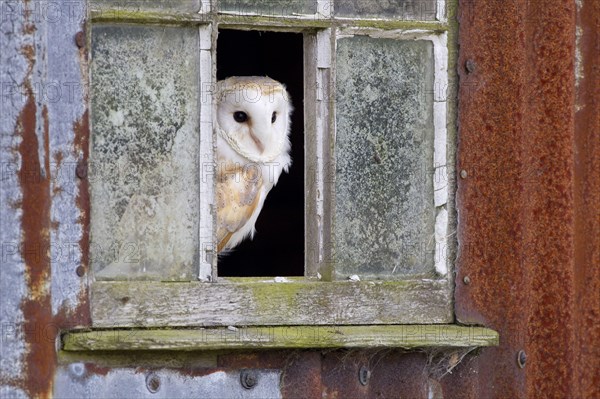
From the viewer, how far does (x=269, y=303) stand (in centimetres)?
371

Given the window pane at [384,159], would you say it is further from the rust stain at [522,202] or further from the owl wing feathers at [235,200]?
the owl wing feathers at [235,200]

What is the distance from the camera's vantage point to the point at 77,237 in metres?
3.50

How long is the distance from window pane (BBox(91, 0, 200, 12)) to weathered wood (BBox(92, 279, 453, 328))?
0.75m

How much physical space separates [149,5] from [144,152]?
40 cm

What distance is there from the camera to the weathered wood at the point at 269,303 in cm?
356

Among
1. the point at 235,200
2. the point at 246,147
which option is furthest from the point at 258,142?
the point at 235,200

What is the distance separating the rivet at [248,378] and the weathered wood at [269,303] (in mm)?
138

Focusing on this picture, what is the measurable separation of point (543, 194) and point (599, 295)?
0.39m

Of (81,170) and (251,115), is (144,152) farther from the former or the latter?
(251,115)

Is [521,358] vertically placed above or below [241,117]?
below

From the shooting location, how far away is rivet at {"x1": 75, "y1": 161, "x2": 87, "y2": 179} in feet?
11.5

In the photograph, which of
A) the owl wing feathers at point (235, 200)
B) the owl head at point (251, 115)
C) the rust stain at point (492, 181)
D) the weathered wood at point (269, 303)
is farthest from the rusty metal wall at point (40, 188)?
the rust stain at point (492, 181)

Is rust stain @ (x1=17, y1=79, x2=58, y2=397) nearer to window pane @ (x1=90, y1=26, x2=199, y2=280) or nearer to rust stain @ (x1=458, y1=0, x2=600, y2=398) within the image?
window pane @ (x1=90, y1=26, x2=199, y2=280)

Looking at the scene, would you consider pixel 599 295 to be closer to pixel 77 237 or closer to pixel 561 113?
pixel 561 113
